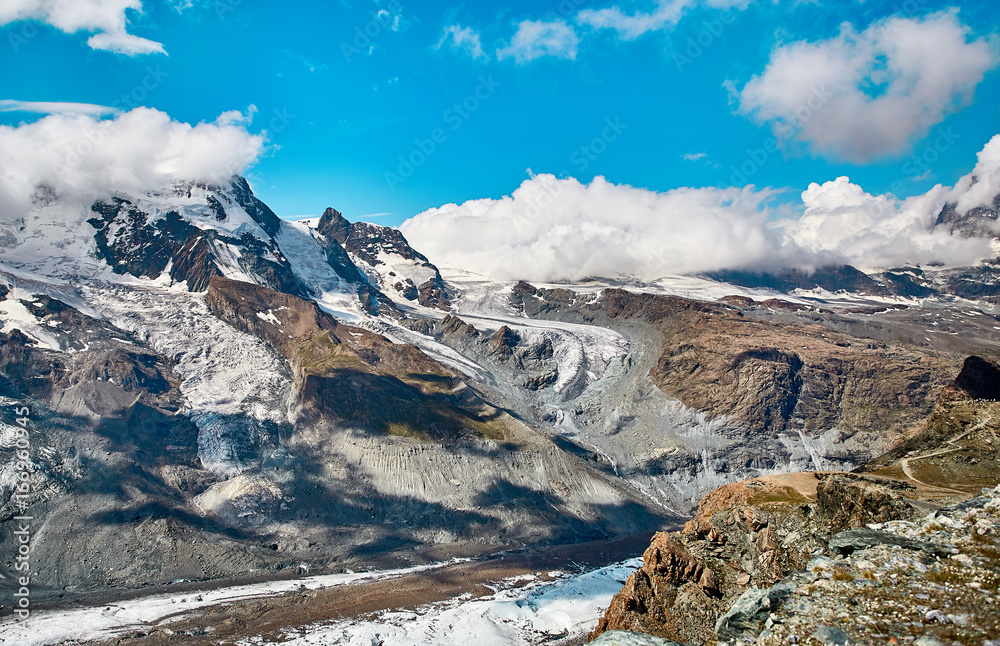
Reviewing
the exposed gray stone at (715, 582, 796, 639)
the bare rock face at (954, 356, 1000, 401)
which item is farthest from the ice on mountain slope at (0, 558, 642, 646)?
the exposed gray stone at (715, 582, 796, 639)

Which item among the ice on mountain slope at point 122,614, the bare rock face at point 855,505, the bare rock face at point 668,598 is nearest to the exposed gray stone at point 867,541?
the bare rock face at point 855,505

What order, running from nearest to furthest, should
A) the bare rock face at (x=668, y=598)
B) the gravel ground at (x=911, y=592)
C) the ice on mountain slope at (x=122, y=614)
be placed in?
1. the gravel ground at (x=911, y=592)
2. the bare rock face at (x=668, y=598)
3. the ice on mountain slope at (x=122, y=614)

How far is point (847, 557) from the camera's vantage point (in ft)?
56.1

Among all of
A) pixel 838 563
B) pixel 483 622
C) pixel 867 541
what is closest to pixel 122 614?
pixel 483 622

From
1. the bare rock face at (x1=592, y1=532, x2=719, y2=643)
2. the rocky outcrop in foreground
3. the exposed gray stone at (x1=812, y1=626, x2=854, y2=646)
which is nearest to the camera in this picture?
the rocky outcrop in foreground

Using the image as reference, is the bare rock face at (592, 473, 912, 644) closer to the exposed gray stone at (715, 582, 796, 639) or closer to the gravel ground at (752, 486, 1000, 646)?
the exposed gray stone at (715, 582, 796, 639)

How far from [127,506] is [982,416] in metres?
142

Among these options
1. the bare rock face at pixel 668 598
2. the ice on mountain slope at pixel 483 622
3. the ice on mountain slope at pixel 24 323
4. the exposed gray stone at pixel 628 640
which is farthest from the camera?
the ice on mountain slope at pixel 24 323

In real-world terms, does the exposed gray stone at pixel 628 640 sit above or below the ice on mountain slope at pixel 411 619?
above

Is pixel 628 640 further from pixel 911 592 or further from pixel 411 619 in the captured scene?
pixel 411 619

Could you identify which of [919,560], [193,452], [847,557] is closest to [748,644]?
[847,557]

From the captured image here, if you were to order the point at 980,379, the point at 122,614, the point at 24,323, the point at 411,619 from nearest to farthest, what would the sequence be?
the point at 980,379, the point at 411,619, the point at 122,614, the point at 24,323

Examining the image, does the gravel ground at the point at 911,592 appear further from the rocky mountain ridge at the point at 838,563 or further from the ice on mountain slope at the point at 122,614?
the ice on mountain slope at the point at 122,614

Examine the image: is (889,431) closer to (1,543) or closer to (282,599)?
(282,599)
